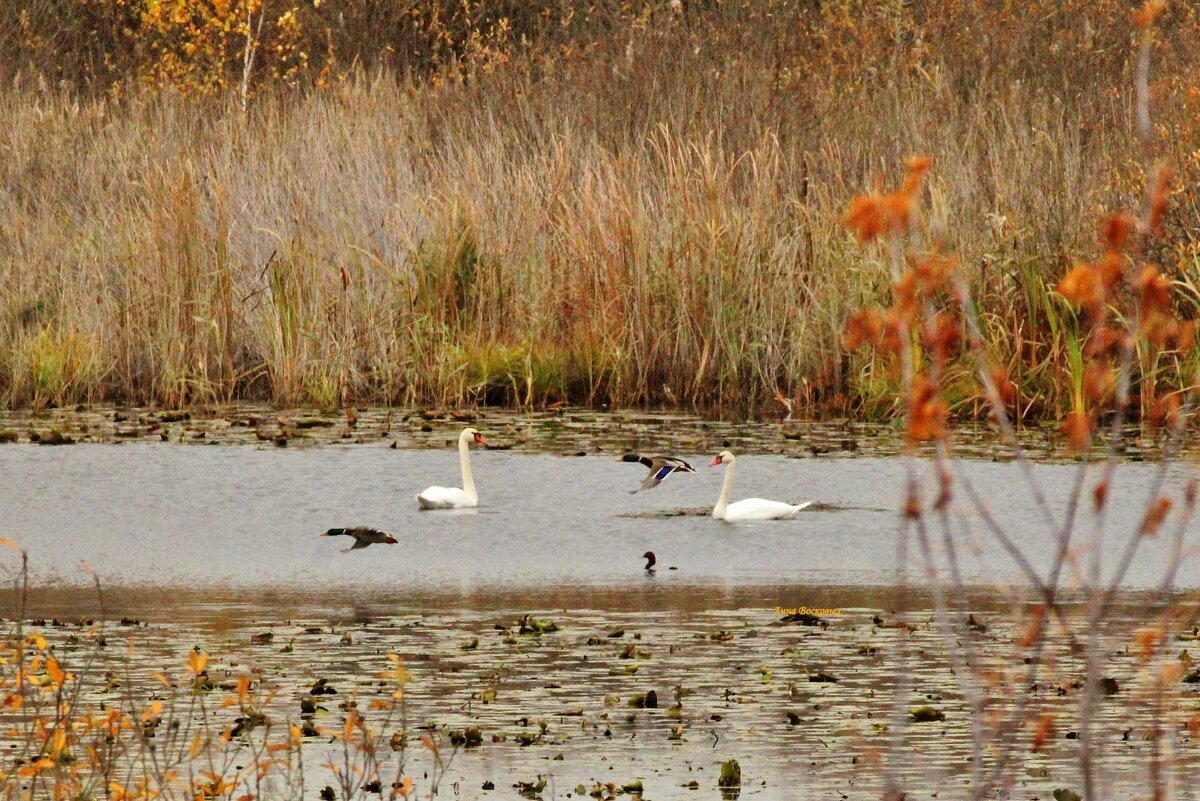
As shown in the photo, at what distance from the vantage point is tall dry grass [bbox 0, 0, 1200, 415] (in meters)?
15.4

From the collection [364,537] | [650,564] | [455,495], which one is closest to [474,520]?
[455,495]

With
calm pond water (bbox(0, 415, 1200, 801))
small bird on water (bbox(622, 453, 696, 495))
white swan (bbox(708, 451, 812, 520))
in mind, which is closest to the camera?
calm pond water (bbox(0, 415, 1200, 801))

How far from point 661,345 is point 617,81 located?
14.9 ft

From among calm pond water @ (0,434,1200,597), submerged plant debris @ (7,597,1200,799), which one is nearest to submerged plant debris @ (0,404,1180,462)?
calm pond water @ (0,434,1200,597)

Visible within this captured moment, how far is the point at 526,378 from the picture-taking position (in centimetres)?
1565

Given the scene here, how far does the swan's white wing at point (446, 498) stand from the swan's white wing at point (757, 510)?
1.39 m

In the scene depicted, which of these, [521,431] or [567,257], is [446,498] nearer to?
[521,431]

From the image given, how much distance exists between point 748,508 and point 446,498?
1.59 metres

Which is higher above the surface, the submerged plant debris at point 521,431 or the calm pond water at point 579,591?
the submerged plant debris at point 521,431

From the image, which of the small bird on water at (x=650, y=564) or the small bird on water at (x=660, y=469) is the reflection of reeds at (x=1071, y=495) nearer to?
the small bird on water at (x=650, y=564)

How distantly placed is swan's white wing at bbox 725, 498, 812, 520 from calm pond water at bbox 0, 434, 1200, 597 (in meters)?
0.06

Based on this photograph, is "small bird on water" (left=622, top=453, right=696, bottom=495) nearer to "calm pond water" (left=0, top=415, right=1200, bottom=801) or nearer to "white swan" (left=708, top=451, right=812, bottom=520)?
"calm pond water" (left=0, top=415, right=1200, bottom=801)

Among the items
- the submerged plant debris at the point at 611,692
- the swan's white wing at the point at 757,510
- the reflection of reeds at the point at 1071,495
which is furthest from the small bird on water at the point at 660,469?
the submerged plant debris at the point at 611,692

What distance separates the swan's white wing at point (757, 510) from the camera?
11.3 metres
